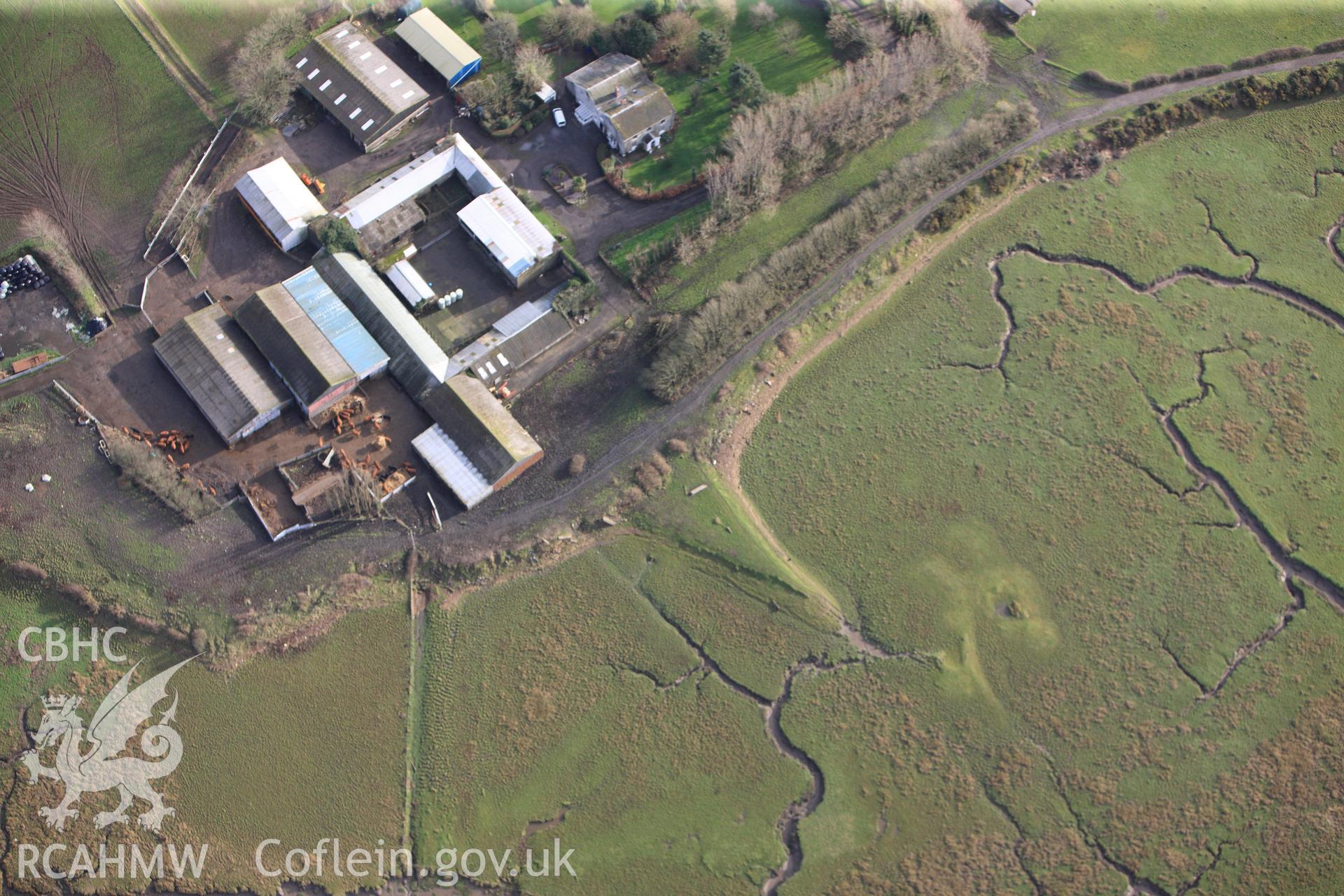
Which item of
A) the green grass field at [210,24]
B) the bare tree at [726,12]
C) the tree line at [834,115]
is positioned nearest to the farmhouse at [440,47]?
the green grass field at [210,24]

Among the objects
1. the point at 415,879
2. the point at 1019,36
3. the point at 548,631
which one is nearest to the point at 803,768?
the point at 548,631

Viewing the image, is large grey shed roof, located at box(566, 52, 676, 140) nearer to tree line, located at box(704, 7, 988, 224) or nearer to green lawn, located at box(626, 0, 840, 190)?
green lawn, located at box(626, 0, 840, 190)

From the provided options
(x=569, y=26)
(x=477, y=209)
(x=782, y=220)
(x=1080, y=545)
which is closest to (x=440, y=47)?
(x=569, y=26)

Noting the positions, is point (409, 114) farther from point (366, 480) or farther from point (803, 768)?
point (803, 768)

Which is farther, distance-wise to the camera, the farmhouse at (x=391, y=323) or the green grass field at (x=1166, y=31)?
the green grass field at (x=1166, y=31)

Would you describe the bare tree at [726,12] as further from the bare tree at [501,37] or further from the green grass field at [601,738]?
the green grass field at [601,738]

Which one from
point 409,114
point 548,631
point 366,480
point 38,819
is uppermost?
point 409,114

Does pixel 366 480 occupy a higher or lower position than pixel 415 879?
higher

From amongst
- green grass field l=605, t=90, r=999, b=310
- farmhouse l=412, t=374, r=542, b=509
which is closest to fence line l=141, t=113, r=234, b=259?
farmhouse l=412, t=374, r=542, b=509
